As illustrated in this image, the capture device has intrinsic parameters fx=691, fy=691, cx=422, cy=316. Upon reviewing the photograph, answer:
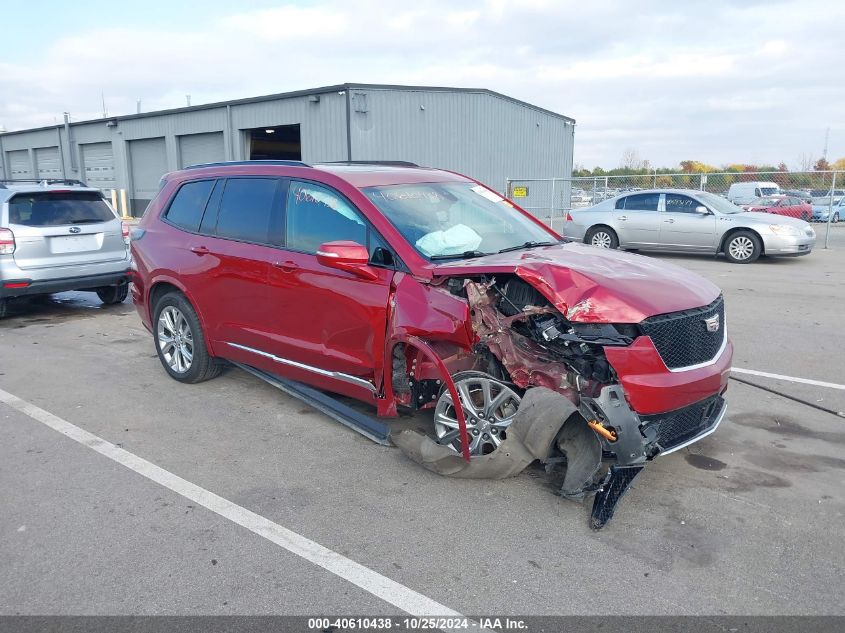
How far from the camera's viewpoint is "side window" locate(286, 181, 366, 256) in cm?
468

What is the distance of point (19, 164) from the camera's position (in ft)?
126

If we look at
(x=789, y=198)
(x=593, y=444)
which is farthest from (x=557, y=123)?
(x=593, y=444)

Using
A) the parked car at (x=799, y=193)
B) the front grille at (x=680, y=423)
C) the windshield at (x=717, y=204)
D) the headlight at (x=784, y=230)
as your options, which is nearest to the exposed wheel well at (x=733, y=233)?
the headlight at (x=784, y=230)

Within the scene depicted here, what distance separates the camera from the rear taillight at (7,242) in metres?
8.34

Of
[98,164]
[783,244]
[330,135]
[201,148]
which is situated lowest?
[783,244]

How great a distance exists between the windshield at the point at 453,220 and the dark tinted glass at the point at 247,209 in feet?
3.19

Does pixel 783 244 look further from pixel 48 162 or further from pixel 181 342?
pixel 48 162

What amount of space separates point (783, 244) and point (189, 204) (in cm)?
1240

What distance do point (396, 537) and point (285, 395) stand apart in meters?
2.52

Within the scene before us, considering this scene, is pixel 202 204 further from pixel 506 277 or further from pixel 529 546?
pixel 529 546

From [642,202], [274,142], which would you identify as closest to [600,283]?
[642,202]

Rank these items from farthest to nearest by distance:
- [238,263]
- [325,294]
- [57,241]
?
[57,241] → [238,263] → [325,294]

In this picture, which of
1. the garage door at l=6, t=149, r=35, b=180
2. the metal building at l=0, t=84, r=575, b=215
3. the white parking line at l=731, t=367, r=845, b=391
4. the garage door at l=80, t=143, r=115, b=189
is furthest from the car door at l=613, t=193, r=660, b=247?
the garage door at l=6, t=149, r=35, b=180

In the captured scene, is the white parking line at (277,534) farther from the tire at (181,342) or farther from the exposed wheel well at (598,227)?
the exposed wheel well at (598,227)
